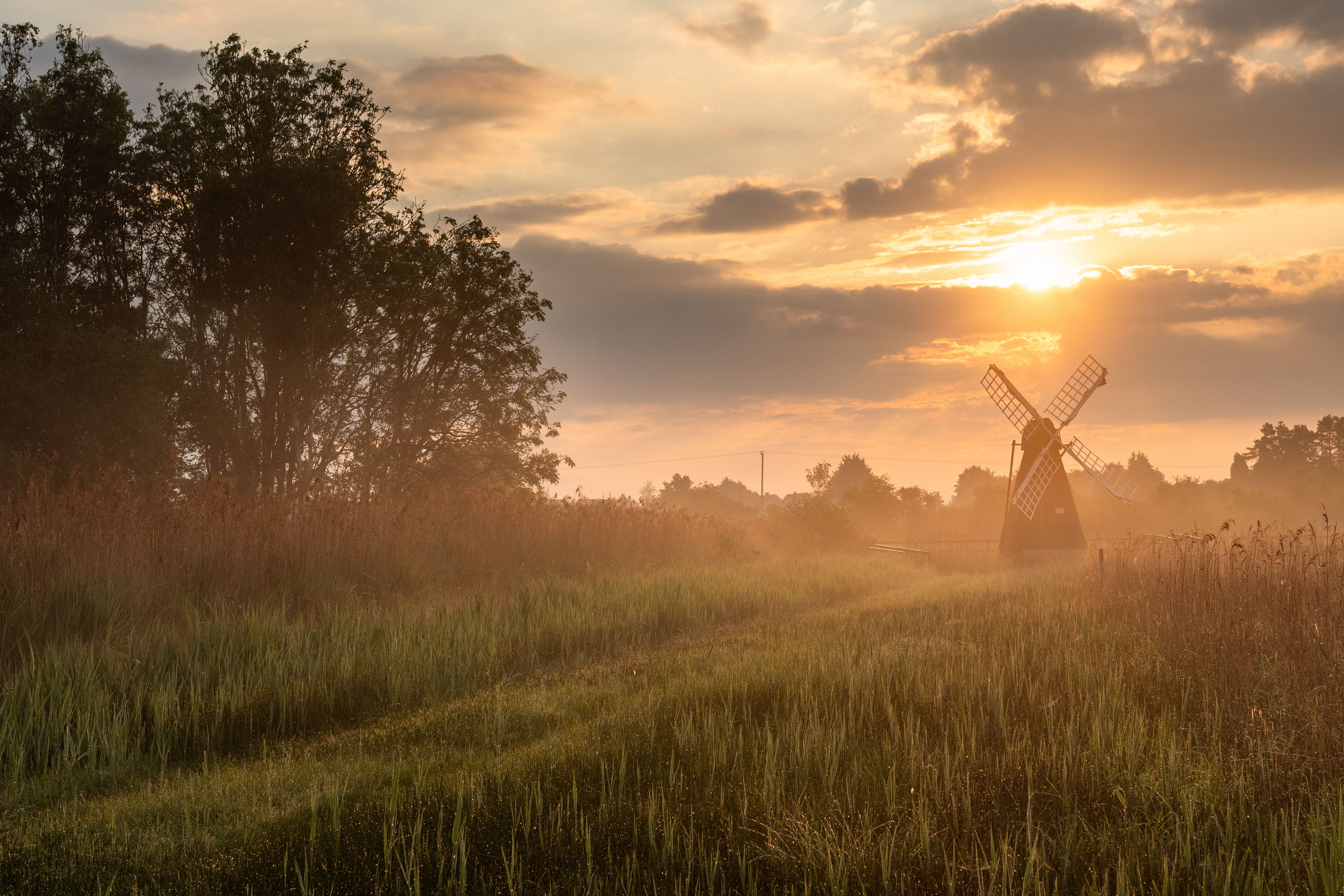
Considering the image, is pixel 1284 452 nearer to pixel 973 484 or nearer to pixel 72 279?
pixel 973 484

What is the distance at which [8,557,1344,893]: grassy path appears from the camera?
12.4ft

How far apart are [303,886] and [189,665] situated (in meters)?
4.73

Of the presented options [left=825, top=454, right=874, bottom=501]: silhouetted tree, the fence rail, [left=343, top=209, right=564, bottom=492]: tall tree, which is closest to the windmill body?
the fence rail

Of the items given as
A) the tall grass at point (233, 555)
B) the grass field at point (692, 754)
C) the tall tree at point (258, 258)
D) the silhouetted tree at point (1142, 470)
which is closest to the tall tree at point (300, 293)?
the tall tree at point (258, 258)

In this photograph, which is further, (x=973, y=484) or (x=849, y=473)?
(x=849, y=473)

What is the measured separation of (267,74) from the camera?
2331 cm

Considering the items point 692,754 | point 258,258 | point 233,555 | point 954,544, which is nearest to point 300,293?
point 258,258

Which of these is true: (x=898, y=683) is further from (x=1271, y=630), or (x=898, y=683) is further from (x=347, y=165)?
(x=347, y=165)

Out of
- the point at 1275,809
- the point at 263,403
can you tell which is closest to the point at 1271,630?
the point at 1275,809

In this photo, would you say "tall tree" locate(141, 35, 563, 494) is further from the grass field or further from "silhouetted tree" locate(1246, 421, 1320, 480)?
"silhouetted tree" locate(1246, 421, 1320, 480)

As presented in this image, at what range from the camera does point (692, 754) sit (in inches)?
205

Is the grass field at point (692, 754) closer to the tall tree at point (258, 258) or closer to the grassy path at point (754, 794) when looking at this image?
the grassy path at point (754, 794)

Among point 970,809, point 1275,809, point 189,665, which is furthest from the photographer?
point 189,665

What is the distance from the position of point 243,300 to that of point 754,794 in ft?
78.5
